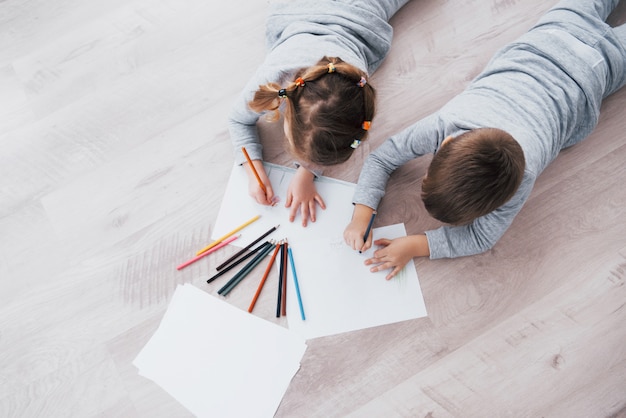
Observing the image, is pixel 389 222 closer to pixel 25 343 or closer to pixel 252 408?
pixel 252 408

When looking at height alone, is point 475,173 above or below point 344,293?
above

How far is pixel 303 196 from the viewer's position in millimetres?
790

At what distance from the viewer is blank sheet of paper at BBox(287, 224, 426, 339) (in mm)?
750

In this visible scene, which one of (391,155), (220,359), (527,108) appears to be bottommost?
(220,359)

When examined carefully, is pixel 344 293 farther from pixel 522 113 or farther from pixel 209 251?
pixel 522 113

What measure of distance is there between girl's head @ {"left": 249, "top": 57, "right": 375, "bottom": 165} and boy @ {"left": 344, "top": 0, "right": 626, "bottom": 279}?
147 millimetres

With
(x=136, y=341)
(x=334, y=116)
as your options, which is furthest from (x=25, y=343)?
(x=334, y=116)

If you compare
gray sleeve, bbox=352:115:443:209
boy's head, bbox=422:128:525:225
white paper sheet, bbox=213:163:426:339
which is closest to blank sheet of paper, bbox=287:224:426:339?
white paper sheet, bbox=213:163:426:339

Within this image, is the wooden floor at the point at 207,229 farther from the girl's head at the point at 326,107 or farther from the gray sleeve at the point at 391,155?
the girl's head at the point at 326,107

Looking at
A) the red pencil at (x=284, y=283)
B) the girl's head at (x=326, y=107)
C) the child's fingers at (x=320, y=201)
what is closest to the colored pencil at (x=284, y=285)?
the red pencil at (x=284, y=283)

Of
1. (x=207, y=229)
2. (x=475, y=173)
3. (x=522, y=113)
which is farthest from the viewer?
(x=207, y=229)

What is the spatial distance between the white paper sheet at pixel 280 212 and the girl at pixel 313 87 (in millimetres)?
16

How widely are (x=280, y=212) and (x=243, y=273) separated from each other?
138 millimetres

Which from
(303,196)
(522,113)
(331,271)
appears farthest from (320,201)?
(522,113)
